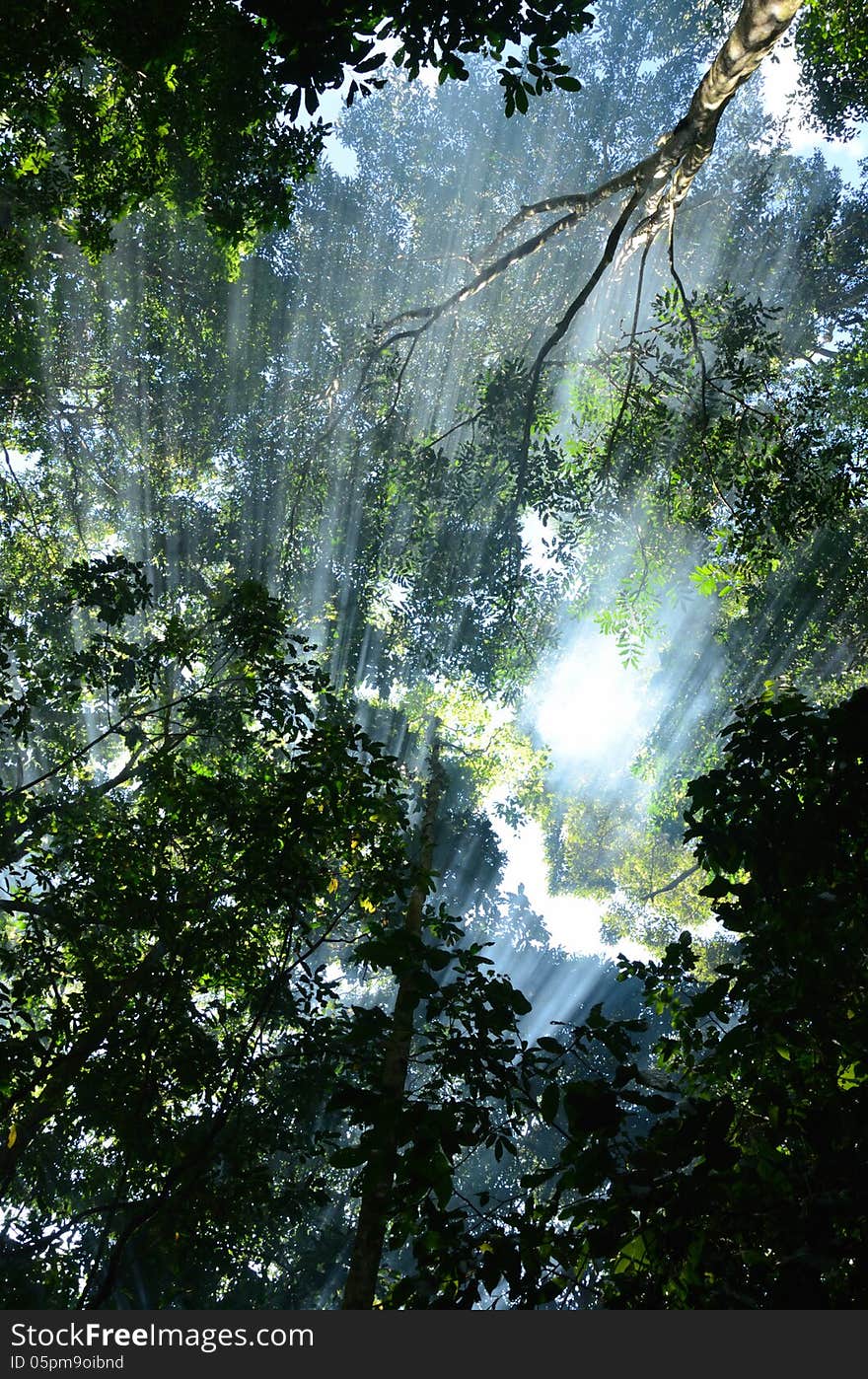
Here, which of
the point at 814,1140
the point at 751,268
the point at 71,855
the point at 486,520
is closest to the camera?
the point at 814,1140

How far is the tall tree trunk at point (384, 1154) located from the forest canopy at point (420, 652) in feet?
0.07

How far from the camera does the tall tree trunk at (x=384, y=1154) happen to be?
5.76 ft

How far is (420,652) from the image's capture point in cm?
1399

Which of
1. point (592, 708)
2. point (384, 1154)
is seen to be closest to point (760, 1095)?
point (384, 1154)

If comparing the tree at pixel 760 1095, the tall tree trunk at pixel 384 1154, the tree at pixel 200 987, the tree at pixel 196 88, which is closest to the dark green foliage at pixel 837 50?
the tree at pixel 196 88

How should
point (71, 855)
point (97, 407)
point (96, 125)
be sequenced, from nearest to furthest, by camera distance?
1. point (71, 855)
2. point (96, 125)
3. point (97, 407)

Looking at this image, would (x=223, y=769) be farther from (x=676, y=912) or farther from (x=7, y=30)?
(x=676, y=912)

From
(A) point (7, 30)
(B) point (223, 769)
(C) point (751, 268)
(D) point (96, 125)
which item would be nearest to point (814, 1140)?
(B) point (223, 769)

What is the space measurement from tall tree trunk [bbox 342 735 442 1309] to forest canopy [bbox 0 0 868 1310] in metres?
0.02

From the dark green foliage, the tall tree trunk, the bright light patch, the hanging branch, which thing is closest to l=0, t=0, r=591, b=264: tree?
the hanging branch

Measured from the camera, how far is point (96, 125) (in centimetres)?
637

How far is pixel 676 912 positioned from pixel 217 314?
2719 centimetres

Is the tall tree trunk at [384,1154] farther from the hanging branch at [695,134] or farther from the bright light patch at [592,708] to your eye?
the bright light patch at [592,708]

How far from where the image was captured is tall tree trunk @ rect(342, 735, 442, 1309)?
1755 millimetres
